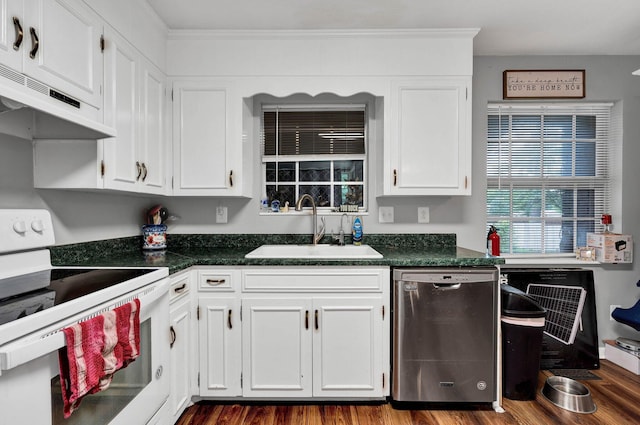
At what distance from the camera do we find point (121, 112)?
1.79 meters

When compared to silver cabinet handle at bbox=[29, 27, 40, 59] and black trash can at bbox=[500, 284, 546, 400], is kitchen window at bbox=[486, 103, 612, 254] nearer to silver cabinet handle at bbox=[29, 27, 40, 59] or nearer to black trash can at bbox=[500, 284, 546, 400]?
black trash can at bbox=[500, 284, 546, 400]

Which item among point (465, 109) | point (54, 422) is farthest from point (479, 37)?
point (54, 422)

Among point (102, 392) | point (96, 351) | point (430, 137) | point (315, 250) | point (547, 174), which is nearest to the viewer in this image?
point (96, 351)

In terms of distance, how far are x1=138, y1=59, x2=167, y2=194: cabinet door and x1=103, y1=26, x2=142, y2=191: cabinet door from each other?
68 millimetres

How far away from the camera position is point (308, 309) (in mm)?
1976

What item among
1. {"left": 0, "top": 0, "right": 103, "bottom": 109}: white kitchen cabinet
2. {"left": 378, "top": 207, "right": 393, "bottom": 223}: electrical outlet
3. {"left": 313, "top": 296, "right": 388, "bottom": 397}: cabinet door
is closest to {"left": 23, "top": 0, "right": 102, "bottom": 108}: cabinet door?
{"left": 0, "top": 0, "right": 103, "bottom": 109}: white kitchen cabinet

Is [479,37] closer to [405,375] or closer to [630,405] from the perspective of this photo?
[405,375]

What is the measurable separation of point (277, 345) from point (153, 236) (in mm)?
1115

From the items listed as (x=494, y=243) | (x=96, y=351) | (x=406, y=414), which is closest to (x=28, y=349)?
(x=96, y=351)

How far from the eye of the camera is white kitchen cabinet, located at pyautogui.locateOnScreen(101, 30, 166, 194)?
171cm

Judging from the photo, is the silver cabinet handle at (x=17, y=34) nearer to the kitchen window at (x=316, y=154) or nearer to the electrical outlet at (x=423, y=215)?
the kitchen window at (x=316, y=154)

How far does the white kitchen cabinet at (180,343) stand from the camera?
69.2 inches

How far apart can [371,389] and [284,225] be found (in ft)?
4.10

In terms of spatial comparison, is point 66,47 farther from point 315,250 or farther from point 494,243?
point 494,243
